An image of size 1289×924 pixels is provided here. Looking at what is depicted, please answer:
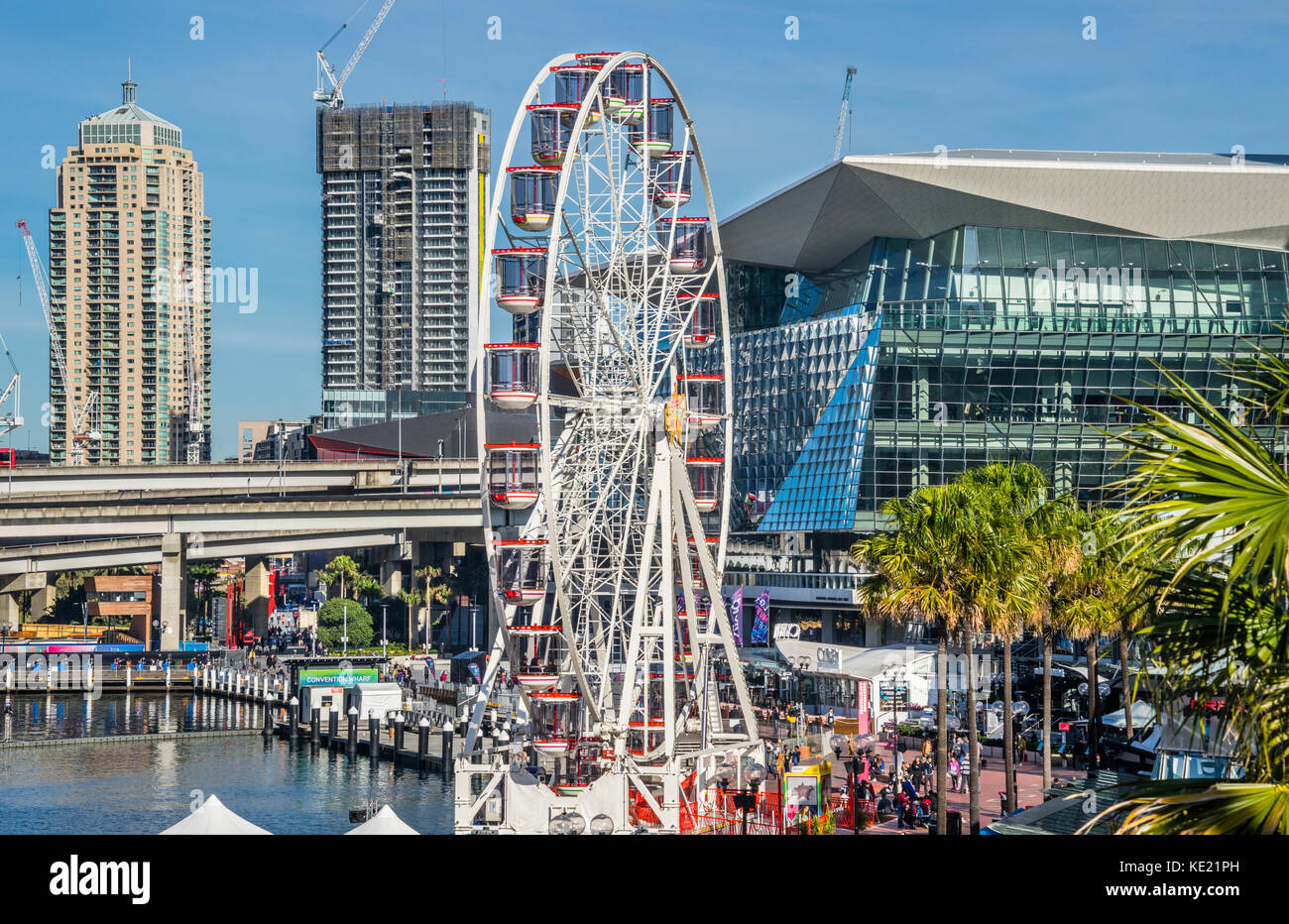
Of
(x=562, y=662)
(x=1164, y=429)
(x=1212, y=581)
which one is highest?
(x=1164, y=429)

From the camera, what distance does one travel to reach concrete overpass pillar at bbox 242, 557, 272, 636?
14612 cm

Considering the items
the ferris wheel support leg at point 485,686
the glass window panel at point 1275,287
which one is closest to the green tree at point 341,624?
the glass window panel at point 1275,287

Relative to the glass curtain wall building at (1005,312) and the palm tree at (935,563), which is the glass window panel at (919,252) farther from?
the palm tree at (935,563)

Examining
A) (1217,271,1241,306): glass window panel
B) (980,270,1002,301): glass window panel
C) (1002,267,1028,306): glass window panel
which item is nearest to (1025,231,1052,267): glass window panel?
(1002,267,1028,306): glass window panel

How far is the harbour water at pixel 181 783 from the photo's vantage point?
5341 cm

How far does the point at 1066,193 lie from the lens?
10131cm

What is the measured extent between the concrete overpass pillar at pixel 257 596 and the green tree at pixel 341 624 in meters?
24.6

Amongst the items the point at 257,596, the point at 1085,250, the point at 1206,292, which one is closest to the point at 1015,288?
the point at 1085,250

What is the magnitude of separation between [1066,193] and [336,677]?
55682mm

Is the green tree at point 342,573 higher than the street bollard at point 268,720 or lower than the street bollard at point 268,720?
higher

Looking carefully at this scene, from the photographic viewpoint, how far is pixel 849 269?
112750mm

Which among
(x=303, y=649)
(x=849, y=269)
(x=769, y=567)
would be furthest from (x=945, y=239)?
(x=303, y=649)

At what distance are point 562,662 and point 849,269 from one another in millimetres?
70405
